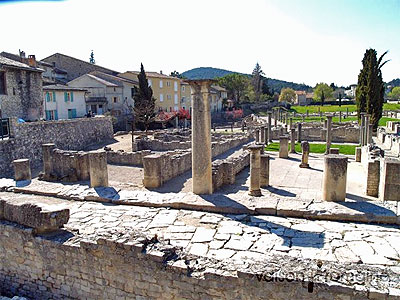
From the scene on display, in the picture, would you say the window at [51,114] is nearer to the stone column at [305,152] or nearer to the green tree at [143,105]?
the green tree at [143,105]

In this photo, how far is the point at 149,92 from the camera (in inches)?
1649

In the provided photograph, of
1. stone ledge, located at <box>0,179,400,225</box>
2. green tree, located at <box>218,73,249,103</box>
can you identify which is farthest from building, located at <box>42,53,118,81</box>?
stone ledge, located at <box>0,179,400,225</box>

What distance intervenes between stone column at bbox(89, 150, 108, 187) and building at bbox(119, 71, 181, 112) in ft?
122

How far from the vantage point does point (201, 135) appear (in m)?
9.20

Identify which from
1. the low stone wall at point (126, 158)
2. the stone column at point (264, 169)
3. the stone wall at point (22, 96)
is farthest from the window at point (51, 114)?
the stone column at point (264, 169)

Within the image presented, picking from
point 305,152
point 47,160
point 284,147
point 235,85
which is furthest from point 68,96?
point 235,85

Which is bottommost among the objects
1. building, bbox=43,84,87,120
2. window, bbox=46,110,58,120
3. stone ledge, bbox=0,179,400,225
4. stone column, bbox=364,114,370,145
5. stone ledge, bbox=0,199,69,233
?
stone ledge, bbox=0,179,400,225

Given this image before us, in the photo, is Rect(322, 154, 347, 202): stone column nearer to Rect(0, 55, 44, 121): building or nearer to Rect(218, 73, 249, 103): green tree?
Rect(0, 55, 44, 121): building

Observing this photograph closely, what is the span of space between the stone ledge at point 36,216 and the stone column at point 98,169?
179 inches

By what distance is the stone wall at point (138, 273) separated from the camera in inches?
187

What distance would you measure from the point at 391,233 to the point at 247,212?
9.63 ft

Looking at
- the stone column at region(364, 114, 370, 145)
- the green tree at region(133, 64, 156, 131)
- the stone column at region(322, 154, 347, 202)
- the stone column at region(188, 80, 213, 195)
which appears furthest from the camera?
the green tree at region(133, 64, 156, 131)

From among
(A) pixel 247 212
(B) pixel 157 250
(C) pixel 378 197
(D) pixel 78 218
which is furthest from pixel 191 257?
(C) pixel 378 197

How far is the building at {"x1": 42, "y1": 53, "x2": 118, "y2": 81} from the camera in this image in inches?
1858
